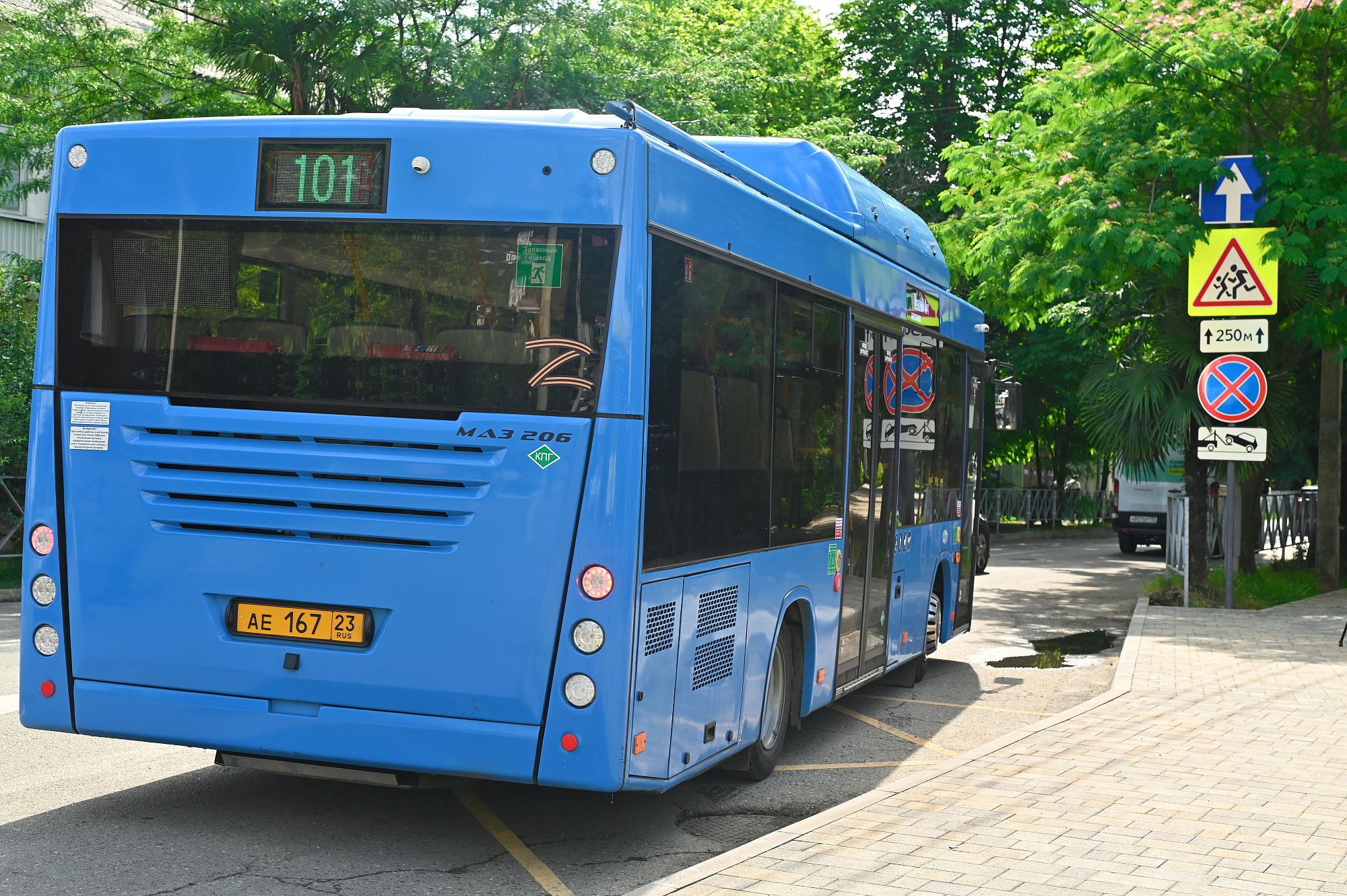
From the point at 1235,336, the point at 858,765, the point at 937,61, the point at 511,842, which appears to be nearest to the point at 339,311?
the point at 511,842

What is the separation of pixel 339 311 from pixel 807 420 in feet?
9.02

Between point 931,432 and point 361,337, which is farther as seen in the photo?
point 931,432

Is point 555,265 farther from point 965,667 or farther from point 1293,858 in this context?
point 965,667

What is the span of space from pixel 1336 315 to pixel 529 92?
11.0 metres

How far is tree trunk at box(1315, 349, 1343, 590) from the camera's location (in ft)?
65.7

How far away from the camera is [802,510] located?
7.20m

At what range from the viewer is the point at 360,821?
607 cm

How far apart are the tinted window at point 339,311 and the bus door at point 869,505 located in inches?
126

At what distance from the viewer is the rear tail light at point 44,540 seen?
18.5 feet

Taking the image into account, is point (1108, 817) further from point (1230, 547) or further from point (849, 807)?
point (1230, 547)

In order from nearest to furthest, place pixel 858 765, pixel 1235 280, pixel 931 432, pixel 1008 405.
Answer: pixel 858 765 → pixel 931 432 → pixel 1008 405 → pixel 1235 280

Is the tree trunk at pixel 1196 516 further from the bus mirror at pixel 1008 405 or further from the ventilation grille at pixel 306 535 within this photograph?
the ventilation grille at pixel 306 535

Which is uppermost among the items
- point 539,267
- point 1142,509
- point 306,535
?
point 539,267

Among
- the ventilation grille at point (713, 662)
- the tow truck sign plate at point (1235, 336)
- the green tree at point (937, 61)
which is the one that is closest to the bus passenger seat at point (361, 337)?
the ventilation grille at point (713, 662)
